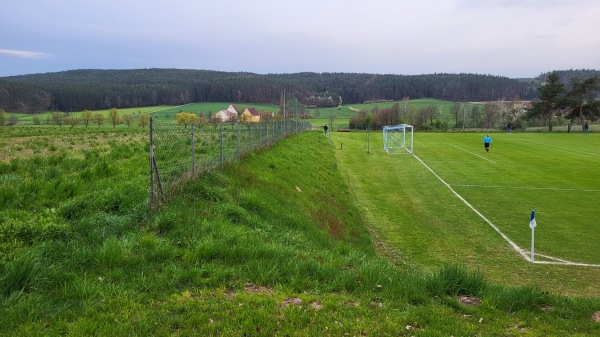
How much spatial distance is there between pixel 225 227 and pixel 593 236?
36.8ft

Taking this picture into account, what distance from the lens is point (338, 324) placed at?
441 cm

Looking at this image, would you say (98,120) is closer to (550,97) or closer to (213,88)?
(213,88)

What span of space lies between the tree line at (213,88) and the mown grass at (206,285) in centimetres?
8817

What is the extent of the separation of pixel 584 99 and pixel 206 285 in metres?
81.3

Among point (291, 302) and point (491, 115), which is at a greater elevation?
point (491, 115)

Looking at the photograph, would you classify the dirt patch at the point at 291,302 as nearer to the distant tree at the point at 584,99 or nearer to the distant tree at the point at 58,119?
the distant tree at the point at 58,119

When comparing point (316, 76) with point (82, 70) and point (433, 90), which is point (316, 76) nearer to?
point (433, 90)

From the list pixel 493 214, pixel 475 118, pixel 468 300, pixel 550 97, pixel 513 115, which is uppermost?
pixel 550 97

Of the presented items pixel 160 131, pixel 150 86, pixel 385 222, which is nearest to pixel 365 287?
pixel 160 131

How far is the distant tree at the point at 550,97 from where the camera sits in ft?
233

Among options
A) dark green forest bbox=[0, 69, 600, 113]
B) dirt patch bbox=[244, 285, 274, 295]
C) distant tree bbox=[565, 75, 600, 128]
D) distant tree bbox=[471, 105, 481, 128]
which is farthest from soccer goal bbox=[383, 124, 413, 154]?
dark green forest bbox=[0, 69, 600, 113]

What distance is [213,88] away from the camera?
118 metres

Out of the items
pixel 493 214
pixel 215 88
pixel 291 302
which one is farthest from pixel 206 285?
pixel 215 88

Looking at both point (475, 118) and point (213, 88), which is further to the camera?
point (213, 88)
